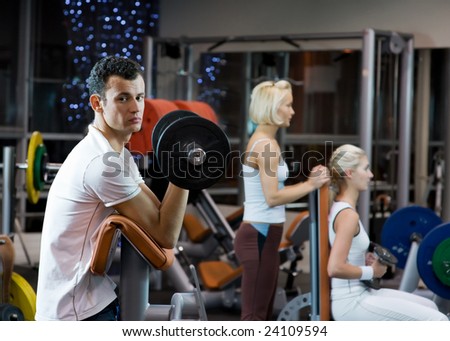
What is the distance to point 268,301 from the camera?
3.54m

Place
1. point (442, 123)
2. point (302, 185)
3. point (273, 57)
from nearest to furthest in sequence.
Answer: point (302, 185), point (442, 123), point (273, 57)

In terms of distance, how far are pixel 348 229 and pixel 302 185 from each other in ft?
1.10

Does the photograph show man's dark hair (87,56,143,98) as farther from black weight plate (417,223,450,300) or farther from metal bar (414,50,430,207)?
metal bar (414,50,430,207)

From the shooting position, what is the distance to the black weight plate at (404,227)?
428cm

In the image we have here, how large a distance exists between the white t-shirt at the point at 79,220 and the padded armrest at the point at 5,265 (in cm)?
124

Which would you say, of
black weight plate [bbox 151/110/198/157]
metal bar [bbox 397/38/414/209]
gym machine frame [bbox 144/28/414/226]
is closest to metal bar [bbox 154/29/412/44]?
gym machine frame [bbox 144/28/414/226]

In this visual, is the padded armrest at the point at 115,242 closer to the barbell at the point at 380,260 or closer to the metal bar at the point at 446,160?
the barbell at the point at 380,260

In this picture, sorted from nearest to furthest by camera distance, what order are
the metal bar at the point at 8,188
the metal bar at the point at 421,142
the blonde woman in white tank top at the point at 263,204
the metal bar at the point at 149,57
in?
the blonde woman in white tank top at the point at 263,204, the metal bar at the point at 8,188, the metal bar at the point at 421,142, the metal bar at the point at 149,57

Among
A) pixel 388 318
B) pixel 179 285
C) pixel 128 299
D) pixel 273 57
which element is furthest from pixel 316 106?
pixel 128 299

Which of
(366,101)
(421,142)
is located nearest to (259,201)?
(366,101)

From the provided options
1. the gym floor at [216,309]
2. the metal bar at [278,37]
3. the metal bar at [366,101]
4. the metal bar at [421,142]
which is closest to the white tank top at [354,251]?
the gym floor at [216,309]

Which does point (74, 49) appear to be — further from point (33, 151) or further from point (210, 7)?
point (33, 151)

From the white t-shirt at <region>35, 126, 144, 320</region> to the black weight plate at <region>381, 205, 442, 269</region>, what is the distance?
252cm

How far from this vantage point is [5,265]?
3.27m
